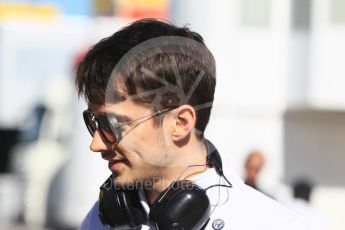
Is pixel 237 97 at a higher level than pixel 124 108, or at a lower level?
lower

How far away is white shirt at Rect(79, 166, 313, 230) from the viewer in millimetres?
2307

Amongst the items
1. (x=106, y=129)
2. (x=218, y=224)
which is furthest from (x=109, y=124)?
(x=218, y=224)

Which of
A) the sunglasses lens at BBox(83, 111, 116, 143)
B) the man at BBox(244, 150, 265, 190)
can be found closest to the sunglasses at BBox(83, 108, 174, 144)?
the sunglasses lens at BBox(83, 111, 116, 143)

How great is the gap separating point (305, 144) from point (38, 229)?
14.2ft

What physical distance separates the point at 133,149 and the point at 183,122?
157mm

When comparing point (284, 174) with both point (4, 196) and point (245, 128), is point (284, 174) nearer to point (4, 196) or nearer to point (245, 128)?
→ point (245, 128)

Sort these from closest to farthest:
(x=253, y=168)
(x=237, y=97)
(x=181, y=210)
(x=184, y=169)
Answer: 1. (x=181, y=210)
2. (x=184, y=169)
3. (x=253, y=168)
4. (x=237, y=97)

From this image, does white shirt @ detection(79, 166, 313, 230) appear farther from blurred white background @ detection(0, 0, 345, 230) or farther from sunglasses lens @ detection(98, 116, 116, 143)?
blurred white background @ detection(0, 0, 345, 230)

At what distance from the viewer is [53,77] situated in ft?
46.2

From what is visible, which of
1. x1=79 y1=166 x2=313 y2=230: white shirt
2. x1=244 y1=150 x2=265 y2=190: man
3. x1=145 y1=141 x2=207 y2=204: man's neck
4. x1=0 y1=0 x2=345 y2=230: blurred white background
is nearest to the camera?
x1=79 y1=166 x2=313 y2=230: white shirt

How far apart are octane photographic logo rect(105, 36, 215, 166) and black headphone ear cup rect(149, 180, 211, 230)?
0.12m

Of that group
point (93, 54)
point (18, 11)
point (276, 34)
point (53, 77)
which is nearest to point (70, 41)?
point (53, 77)

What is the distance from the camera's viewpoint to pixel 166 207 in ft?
7.60

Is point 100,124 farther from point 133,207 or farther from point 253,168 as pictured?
point 253,168
